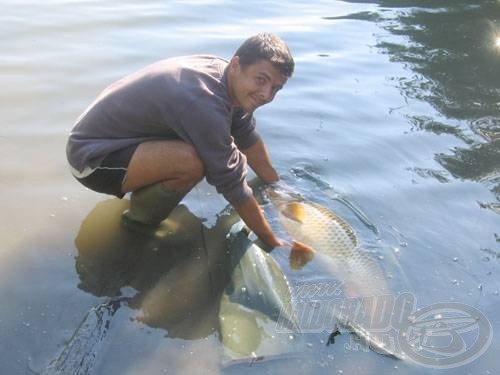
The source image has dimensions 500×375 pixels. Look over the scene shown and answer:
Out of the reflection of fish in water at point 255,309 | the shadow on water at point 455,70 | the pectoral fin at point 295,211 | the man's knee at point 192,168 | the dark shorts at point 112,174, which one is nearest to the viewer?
the reflection of fish in water at point 255,309

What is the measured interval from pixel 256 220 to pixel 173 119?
68cm

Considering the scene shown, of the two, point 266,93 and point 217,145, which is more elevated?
point 266,93

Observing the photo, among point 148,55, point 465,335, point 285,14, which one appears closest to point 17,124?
point 148,55

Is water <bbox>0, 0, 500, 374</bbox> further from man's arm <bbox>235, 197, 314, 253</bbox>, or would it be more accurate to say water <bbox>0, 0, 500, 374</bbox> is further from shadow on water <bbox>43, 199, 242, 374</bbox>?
man's arm <bbox>235, 197, 314, 253</bbox>

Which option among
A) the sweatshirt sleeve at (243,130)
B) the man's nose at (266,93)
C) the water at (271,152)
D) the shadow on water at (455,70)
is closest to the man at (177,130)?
the man's nose at (266,93)

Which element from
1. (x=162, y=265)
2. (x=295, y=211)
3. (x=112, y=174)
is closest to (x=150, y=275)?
(x=162, y=265)

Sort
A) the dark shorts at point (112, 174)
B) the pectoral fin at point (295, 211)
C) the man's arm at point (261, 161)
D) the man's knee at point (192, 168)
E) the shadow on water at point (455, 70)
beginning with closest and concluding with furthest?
the man's knee at point (192, 168), the dark shorts at point (112, 174), the pectoral fin at point (295, 211), the man's arm at point (261, 161), the shadow on water at point (455, 70)

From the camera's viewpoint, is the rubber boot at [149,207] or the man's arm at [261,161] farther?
the man's arm at [261,161]

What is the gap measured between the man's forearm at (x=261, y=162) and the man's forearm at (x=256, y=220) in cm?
74

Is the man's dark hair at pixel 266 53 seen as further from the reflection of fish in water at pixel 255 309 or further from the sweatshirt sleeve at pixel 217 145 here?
the reflection of fish in water at pixel 255 309

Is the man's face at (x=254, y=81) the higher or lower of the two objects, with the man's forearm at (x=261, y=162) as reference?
higher

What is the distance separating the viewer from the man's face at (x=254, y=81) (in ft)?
9.77

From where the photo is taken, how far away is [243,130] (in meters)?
3.77

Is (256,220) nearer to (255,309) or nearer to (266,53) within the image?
(255,309)
